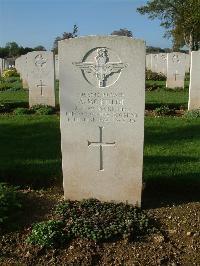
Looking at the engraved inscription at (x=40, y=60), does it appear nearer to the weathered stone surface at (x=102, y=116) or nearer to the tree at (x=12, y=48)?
the weathered stone surface at (x=102, y=116)

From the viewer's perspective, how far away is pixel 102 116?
524 cm

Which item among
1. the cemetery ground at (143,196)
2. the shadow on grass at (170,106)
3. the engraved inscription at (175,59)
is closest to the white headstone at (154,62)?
the engraved inscription at (175,59)

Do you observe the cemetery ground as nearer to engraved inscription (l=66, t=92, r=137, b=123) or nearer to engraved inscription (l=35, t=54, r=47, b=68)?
engraved inscription (l=66, t=92, r=137, b=123)

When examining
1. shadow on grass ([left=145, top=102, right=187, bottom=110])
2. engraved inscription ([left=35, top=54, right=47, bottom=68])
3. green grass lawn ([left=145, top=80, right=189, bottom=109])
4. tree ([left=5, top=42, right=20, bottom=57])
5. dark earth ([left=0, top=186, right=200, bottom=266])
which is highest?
tree ([left=5, top=42, right=20, bottom=57])

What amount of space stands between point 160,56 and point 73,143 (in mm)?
22228

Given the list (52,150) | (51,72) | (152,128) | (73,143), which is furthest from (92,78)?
(51,72)

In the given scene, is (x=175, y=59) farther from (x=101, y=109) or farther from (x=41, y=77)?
(x=101, y=109)

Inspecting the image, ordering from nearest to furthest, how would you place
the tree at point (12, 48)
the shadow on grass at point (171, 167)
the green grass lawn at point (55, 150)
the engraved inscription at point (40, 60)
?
the shadow on grass at point (171, 167) → the green grass lawn at point (55, 150) → the engraved inscription at point (40, 60) → the tree at point (12, 48)

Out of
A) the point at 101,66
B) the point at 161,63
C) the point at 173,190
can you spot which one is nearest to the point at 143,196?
the point at 173,190

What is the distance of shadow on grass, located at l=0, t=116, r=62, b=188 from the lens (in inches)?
257

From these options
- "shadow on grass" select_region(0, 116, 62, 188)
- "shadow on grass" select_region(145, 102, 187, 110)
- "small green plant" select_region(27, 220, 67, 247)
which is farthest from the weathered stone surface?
"shadow on grass" select_region(145, 102, 187, 110)

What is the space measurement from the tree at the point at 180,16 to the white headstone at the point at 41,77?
1075 inches

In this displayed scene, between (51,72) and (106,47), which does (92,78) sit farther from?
(51,72)

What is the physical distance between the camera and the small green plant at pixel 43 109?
11961 millimetres
